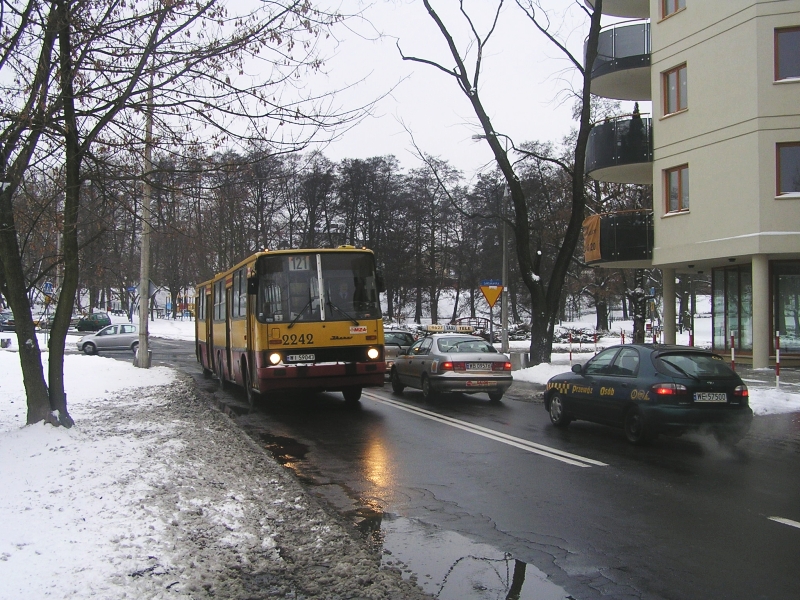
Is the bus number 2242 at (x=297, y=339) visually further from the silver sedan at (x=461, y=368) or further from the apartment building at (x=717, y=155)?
the apartment building at (x=717, y=155)

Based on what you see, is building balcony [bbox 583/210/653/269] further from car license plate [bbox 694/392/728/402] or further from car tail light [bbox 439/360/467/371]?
car license plate [bbox 694/392/728/402]

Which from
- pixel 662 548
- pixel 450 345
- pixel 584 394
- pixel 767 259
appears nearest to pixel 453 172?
pixel 767 259

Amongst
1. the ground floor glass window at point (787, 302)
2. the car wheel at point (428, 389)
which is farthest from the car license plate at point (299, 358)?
the ground floor glass window at point (787, 302)

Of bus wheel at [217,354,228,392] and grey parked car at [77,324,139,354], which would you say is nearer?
bus wheel at [217,354,228,392]

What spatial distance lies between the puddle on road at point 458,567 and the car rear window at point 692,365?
521 cm

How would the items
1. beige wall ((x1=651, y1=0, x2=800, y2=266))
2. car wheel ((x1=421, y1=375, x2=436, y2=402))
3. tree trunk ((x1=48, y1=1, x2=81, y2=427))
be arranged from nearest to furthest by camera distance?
tree trunk ((x1=48, y1=1, x2=81, y2=427)) < car wheel ((x1=421, y1=375, x2=436, y2=402)) < beige wall ((x1=651, y1=0, x2=800, y2=266))

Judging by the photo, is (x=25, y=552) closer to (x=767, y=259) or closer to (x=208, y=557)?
(x=208, y=557)

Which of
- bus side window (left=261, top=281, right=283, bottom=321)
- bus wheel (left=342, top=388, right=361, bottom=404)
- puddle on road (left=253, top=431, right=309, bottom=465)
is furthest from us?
bus wheel (left=342, top=388, right=361, bottom=404)

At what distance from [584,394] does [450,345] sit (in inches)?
230

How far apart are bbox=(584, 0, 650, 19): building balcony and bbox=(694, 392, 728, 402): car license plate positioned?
69.3 feet

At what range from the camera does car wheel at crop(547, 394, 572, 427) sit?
1275 cm

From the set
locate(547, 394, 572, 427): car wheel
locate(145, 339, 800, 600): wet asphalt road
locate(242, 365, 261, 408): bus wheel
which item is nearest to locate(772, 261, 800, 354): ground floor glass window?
locate(145, 339, 800, 600): wet asphalt road

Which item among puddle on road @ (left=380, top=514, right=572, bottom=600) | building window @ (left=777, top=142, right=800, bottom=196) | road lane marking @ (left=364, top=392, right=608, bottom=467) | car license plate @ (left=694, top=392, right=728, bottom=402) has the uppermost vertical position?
building window @ (left=777, top=142, right=800, bottom=196)

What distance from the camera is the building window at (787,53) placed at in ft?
69.2
